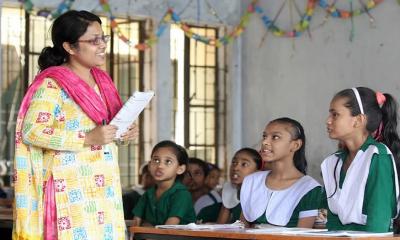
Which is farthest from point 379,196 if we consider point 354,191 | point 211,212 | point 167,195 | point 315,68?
point 315,68

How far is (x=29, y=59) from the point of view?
764 centimetres

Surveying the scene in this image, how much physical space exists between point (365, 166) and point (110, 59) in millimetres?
4192

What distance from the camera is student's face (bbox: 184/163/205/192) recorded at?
23.5ft

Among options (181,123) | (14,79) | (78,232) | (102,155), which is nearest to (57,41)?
(102,155)

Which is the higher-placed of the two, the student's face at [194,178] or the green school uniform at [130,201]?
the student's face at [194,178]

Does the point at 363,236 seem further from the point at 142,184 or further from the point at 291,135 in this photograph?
the point at 142,184

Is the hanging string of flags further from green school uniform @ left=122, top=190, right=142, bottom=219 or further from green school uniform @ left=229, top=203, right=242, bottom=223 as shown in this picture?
green school uniform @ left=229, top=203, right=242, bottom=223

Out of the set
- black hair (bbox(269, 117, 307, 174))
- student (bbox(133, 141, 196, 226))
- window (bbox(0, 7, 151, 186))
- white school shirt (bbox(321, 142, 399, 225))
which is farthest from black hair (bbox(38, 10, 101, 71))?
window (bbox(0, 7, 151, 186))

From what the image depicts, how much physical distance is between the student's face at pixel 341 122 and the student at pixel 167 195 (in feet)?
5.77

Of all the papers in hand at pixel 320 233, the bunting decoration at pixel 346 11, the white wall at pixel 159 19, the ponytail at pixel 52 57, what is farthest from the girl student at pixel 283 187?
the white wall at pixel 159 19

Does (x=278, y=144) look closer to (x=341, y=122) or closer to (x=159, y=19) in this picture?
(x=341, y=122)

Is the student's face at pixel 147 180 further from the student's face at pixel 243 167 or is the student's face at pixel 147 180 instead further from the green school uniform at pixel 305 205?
the green school uniform at pixel 305 205

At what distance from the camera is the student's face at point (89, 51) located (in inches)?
154

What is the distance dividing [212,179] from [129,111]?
3.77 metres
